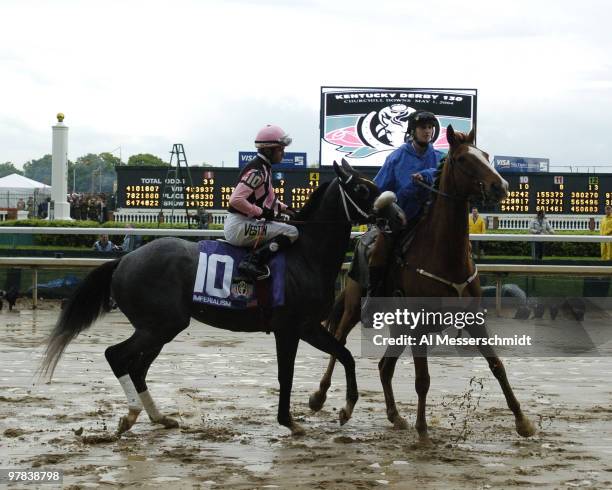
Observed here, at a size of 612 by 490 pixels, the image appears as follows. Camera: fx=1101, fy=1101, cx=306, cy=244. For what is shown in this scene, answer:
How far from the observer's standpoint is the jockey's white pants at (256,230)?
268 inches

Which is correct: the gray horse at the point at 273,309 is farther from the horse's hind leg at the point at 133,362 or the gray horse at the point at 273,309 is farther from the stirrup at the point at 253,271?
the stirrup at the point at 253,271

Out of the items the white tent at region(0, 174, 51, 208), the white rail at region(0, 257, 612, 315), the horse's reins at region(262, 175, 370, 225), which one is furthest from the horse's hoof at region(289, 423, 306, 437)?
the white tent at region(0, 174, 51, 208)

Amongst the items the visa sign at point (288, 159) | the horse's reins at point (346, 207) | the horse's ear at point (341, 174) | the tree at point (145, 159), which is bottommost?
the horse's reins at point (346, 207)

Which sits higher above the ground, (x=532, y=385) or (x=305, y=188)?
(x=305, y=188)

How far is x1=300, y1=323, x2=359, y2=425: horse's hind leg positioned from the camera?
22.5ft

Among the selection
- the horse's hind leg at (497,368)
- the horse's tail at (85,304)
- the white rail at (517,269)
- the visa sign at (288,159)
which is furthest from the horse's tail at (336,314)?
the visa sign at (288,159)

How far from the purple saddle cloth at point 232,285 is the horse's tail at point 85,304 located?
2.10 ft

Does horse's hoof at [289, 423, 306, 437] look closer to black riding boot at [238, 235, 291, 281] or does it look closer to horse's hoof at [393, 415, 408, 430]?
horse's hoof at [393, 415, 408, 430]

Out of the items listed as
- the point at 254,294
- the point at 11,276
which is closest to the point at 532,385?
the point at 254,294

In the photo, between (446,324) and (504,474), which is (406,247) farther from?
(504,474)

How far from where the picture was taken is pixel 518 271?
1362cm

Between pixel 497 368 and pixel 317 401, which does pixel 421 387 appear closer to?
pixel 497 368

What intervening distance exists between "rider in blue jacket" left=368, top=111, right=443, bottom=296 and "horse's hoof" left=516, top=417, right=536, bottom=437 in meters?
1.32

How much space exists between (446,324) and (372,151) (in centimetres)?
2556
